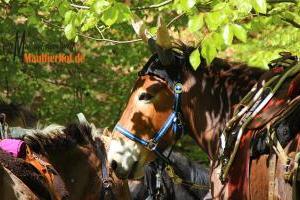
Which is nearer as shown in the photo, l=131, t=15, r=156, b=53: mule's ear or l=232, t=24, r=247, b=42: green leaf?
l=232, t=24, r=247, b=42: green leaf

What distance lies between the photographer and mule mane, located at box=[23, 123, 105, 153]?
5098 millimetres

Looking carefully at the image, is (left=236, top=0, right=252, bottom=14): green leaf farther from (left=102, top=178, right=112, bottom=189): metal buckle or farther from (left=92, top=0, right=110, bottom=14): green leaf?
(left=102, top=178, right=112, bottom=189): metal buckle

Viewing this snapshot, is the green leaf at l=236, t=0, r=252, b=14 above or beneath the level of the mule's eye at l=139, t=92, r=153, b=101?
above

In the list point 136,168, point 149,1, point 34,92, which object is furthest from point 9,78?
point 136,168

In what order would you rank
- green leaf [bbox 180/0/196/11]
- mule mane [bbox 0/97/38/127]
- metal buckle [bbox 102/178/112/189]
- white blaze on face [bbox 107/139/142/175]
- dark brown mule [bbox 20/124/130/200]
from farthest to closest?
1. mule mane [bbox 0/97/38/127]
2. metal buckle [bbox 102/178/112/189]
3. dark brown mule [bbox 20/124/130/200]
4. white blaze on face [bbox 107/139/142/175]
5. green leaf [bbox 180/0/196/11]

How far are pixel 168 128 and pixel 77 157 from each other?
1333 millimetres

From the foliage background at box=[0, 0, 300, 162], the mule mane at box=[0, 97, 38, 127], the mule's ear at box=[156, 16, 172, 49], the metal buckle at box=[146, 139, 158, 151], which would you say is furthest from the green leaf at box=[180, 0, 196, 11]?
the mule mane at box=[0, 97, 38, 127]

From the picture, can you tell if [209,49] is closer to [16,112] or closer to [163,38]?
[163,38]

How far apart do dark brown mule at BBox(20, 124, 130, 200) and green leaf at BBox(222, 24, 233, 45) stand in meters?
2.65

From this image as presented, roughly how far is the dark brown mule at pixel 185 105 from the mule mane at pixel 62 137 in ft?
2.67

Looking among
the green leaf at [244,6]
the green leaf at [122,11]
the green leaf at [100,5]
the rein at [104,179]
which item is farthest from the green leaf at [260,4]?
the rein at [104,179]

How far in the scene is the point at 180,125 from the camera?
177 inches

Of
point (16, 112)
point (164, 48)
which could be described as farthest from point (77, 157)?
point (16, 112)

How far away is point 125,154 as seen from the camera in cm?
465
